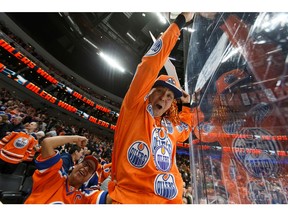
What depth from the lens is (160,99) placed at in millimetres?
816

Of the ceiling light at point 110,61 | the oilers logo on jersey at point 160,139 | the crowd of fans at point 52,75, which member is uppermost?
the ceiling light at point 110,61

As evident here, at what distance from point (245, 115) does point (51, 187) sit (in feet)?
3.60

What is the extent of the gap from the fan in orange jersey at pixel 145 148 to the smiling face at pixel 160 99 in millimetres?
31

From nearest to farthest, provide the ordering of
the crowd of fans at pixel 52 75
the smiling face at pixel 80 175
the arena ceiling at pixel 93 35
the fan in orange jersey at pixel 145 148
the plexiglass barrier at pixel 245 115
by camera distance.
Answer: the plexiglass barrier at pixel 245 115 → the fan in orange jersey at pixel 145 148 → the smiling face at pixel 80 175 → the arena ceiling at pixel 93 35 → the crowd of fans at pixel 52 75

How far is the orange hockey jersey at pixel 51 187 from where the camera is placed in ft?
3.23

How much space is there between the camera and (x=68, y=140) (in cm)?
104

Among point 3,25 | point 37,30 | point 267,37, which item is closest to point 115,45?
point 37,30

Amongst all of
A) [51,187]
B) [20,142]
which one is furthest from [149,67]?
[20,142]

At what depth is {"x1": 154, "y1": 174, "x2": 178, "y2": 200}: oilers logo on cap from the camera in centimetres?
63

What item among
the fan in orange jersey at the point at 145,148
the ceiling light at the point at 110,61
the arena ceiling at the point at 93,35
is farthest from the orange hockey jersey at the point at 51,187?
the ceiling light at the point at 110,61

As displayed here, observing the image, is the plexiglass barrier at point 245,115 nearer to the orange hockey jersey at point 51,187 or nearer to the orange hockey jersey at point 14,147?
the orange hockey jersey at point 51,187

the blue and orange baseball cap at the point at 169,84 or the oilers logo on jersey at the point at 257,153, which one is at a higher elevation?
the blue and orange baseball cap at the point at 169,84

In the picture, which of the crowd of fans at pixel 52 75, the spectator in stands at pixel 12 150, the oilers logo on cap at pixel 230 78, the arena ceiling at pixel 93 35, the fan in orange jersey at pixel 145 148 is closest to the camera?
the oilers logo on cap at pixel 230 78

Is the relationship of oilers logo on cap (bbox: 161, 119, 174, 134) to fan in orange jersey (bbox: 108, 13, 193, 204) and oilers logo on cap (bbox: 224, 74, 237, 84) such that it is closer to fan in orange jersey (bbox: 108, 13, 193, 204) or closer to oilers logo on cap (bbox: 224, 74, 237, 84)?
fan in orange jersey (bbox: 108, 13, 193, 204)
